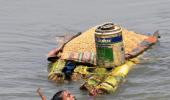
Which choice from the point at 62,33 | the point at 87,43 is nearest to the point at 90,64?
the point at 87,43

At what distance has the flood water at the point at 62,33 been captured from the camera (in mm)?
10734

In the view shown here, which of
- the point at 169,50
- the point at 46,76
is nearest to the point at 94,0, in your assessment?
the point at 169,50

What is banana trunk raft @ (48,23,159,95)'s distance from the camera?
10.2 m

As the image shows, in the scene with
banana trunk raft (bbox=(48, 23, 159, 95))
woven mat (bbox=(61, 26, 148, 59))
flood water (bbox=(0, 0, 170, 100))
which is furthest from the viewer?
woven mat (bbox=(61, 26, 148, 59))

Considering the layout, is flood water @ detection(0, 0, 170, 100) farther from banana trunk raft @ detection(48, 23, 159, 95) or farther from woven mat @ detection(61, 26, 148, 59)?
woven mat @ detection(61, 26, 148, 59)

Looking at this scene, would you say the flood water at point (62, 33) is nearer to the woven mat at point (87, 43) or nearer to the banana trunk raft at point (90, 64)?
the banana trunk raft at point (90, 64)

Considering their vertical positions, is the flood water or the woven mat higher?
the woven mat

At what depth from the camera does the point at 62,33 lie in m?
16.4

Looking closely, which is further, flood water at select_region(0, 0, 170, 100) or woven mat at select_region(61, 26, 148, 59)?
woven mat at select_region(61, 26, 148, 59)

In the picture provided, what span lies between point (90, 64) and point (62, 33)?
5230mm

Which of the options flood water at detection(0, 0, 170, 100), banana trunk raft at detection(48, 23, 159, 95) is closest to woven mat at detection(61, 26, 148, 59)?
banana trunk raft at detection(48, 23, 159, 95)

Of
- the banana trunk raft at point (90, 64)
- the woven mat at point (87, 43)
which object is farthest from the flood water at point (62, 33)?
the woven mat at point (87, 43)

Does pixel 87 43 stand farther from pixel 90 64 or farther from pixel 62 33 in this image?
pixel 62 33

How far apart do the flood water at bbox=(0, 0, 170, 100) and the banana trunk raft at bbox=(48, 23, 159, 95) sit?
17cm
